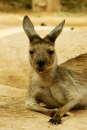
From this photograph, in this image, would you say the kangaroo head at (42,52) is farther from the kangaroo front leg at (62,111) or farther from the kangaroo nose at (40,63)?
the kangaroo front leg at (62,111)

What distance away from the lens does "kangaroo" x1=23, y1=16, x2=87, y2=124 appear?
560cm

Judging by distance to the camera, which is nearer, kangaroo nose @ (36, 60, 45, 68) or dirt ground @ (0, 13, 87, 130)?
dirt ground @ (0, 13, 87, 130)

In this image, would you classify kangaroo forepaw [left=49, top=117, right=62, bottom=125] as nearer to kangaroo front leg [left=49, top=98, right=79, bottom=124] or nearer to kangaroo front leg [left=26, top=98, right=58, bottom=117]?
kangaroo front leg [left=49, top=98, right=79, bottom=124]

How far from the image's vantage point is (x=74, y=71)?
649cm

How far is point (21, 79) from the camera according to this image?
866 cm

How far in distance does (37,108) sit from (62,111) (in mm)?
430

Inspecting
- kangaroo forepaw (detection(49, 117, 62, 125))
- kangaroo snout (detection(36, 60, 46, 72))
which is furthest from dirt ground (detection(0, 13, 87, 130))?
kangaroo snout (detection(36, 60, 46, 72))

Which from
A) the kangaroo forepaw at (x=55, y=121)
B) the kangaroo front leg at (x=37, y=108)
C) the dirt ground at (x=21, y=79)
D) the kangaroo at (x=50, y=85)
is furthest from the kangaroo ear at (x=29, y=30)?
the kangaroo forepaw at (x=55, y=121)

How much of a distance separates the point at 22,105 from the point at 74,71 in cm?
95

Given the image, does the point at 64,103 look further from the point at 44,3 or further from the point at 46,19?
the point at 44,3

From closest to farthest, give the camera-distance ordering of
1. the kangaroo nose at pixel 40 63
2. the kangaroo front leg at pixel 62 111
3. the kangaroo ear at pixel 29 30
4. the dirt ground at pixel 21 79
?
the dirt ground at pixel 21 79 < the kangaroo front leg at pixel 62 111 < the kangaroo nose at pixel 40 63 < the kangaroo ear at pixel 29 30

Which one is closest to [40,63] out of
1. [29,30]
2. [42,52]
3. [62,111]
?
[42,52]

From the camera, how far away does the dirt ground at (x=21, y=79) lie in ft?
16.6

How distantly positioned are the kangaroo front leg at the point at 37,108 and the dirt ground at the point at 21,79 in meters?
0.07
